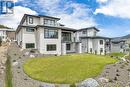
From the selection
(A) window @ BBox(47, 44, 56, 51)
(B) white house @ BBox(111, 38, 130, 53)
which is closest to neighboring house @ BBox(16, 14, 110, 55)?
(A) window @ BBox(47, 44, 56, 51)

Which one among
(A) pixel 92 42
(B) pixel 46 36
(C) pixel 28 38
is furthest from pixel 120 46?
(C) pixel 28 38

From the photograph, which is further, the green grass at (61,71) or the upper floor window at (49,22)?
the upper floor window at (49,22)

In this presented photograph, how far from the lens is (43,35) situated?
42.5 metres

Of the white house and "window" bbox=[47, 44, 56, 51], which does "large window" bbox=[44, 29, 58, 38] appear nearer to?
"window" bbox=[47, 44, 56, 51]

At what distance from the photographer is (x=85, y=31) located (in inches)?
2468

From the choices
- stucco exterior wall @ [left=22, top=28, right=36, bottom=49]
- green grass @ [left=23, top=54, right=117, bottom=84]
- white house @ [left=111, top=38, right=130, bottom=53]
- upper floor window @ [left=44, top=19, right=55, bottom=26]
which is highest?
upper floor window @ [left=44, top=19, right=55, bottom=26]

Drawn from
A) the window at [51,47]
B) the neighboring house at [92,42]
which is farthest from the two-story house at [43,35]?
the neighboring house at [92,42]

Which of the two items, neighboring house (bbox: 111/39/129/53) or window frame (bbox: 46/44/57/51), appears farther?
neighboring house (bbox: 111/39/129/53)

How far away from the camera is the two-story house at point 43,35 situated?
139 feet

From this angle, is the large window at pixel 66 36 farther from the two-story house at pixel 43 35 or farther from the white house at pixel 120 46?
the white house at pixel 120 46

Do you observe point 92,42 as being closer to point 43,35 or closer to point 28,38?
point 43,35

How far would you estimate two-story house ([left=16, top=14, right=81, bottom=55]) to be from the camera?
42.4 m

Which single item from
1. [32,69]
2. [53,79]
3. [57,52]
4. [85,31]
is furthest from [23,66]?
[85,31]

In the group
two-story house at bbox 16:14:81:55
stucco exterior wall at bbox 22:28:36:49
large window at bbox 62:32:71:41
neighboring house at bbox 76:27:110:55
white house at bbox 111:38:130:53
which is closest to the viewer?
two-story house at bbox 16:14:81:55
